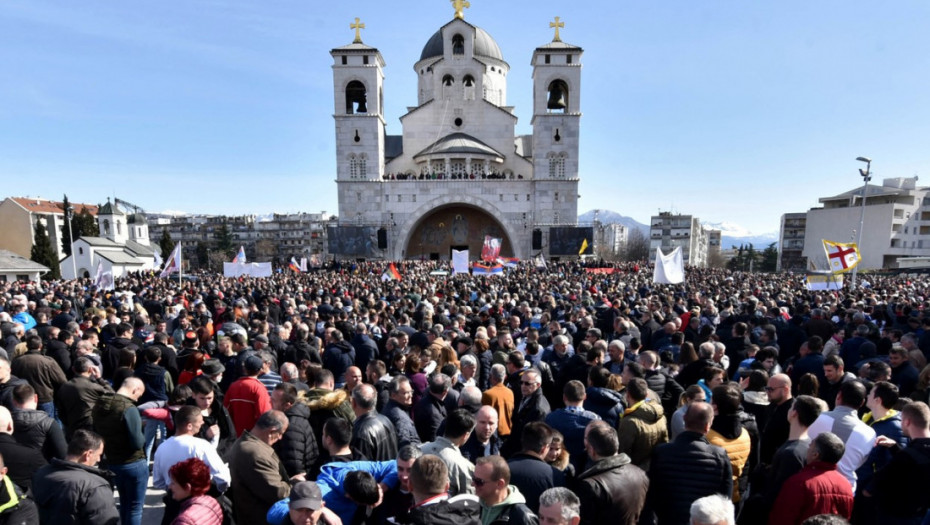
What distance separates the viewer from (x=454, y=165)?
40.0 meters

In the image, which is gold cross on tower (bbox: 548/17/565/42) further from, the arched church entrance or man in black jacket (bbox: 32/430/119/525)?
man in black jacket (bbox: 32/430/119/525)

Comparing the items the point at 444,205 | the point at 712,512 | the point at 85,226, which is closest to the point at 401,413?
the point at 712,512

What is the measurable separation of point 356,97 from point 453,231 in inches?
540

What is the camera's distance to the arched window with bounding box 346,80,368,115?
131 feet

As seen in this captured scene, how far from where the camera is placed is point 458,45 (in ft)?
141

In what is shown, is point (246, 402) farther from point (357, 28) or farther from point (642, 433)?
point (357, 28)

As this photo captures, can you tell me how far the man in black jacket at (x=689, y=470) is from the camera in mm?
3209

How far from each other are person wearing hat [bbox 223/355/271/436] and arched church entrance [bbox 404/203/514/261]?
37.3 m

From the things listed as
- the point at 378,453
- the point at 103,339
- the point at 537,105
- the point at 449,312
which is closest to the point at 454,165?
the point at 537,105

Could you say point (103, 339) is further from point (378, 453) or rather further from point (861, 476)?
point (861, 476)

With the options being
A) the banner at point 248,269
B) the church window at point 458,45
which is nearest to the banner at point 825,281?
the banner at point 248,269

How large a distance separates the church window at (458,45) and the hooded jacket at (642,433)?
4352cm

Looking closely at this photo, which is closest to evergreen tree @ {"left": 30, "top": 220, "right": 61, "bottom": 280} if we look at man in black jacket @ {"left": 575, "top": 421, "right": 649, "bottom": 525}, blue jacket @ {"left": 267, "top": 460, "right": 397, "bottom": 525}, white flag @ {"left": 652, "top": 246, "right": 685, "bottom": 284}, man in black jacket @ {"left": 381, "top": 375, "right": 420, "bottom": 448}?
white flag @ {"left": 652, "top": 246, "right": 685, "bottom": 284}

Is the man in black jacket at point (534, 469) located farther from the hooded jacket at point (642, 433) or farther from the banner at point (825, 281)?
the banner at point (825, 281)
